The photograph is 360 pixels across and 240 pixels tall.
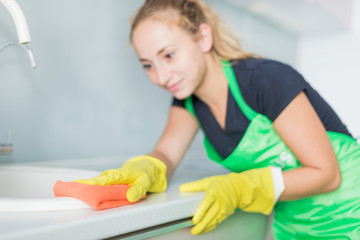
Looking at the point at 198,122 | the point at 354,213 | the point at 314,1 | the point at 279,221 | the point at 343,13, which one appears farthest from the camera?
the point at 343,13

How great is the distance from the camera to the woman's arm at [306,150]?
0.79m

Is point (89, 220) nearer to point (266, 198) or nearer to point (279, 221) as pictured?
point (266, 198)

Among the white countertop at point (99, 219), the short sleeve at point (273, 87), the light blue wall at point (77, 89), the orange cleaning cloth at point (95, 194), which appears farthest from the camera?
the light blue wall at point (77, 89)

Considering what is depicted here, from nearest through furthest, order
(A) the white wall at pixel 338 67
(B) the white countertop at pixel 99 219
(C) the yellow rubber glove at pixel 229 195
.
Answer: (B) the white countertop at pixel 99 219 < (C) the yellow rubber glove at pixel 229 195 < (A) the white wall at pixel 338 67

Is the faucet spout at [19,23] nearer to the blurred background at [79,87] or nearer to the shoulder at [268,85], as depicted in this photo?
the blurred background at [79,87]

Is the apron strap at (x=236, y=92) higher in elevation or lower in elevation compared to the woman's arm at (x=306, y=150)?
higher

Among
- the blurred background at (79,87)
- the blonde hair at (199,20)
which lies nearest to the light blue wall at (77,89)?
the blurred background at (79,87)

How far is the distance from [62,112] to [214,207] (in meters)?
0.69

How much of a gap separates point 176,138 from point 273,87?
338 mm

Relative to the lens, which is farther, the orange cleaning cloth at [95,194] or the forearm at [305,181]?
the forearm at [305,181]

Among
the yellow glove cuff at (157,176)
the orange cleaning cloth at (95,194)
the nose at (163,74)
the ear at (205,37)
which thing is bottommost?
the yellow glove cuff at (157,176)

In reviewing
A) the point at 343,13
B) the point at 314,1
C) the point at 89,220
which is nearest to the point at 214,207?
the point at 89,220

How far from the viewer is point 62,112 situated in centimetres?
118

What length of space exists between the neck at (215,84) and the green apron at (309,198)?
0.02 m
